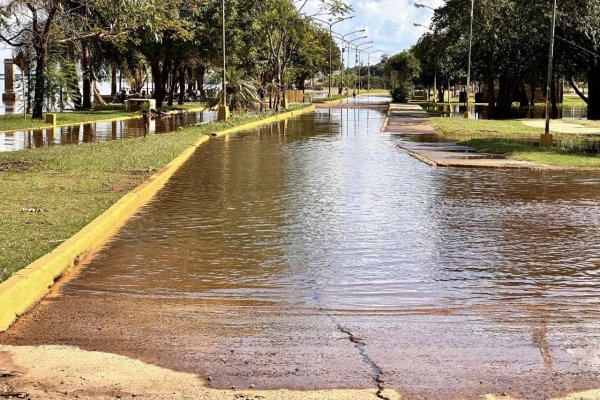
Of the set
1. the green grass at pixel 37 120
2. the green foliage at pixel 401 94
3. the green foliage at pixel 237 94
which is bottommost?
the green grass at pixel 37 120

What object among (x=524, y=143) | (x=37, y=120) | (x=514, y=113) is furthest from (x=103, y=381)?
(x=514, y=113)

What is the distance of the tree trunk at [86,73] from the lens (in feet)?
168

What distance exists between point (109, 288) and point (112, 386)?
9.27 ft

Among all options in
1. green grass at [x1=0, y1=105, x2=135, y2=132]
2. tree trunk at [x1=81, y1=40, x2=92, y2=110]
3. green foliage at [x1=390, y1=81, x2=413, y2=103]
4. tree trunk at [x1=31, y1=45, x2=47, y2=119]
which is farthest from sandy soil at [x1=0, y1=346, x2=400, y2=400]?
green foliage at [x1=390, y1=81, x2=413, y2=103]

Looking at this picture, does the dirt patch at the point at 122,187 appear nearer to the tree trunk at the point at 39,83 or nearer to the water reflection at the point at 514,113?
the tree trunk at the point at 39,83

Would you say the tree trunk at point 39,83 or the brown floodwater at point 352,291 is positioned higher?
the tree trunk at point 39,83

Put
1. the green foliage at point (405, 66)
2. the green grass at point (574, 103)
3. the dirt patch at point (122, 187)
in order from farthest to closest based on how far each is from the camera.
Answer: the green foliage at point (405, 66) → the green grass at point (574, 103) → the dirt patch at point (122, 187)

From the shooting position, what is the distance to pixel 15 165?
1727 centimetres

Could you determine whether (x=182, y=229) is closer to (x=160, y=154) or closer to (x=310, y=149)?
(x=160, y=154)

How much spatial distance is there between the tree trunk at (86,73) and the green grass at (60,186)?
28.2 m

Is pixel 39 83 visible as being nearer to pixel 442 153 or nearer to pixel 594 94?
pixel 442 153

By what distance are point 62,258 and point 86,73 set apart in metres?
44.1

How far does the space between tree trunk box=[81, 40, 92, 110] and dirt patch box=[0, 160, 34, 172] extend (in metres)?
33.6

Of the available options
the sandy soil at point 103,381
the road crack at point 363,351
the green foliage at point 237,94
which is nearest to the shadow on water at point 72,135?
the green foliage at point 237,94
